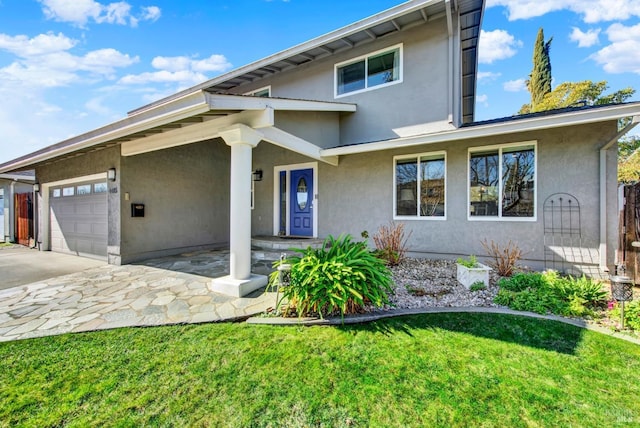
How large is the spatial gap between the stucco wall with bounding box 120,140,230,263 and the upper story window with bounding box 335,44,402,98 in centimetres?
475

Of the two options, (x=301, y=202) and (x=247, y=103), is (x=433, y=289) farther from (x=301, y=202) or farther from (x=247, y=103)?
(x=301, y=202)

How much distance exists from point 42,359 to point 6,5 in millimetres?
8979

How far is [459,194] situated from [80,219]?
1113 centimetres

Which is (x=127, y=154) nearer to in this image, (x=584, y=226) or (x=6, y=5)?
(x=6, y=5)

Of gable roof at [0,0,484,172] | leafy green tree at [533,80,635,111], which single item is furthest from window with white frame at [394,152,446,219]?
leafy green tree at [533,80,635,111]

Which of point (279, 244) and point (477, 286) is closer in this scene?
point (477, 286)

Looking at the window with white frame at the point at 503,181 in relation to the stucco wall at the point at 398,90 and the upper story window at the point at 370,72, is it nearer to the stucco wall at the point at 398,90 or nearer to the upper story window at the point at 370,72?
the stucco wall at the point at 398,90

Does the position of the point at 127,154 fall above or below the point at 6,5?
below

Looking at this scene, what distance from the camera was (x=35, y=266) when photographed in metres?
7.32

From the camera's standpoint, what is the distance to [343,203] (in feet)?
28.4

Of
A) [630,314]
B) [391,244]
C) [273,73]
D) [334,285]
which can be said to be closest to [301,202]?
[391,244]

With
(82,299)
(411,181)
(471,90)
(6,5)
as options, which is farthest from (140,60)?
(471,90)

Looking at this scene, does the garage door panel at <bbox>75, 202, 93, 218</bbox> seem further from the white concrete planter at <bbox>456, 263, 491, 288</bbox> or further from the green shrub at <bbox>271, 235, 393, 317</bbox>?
the white concrete planter at <bbox>456, 263, 491, 288</bbox>

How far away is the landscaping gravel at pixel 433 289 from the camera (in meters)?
4.47
